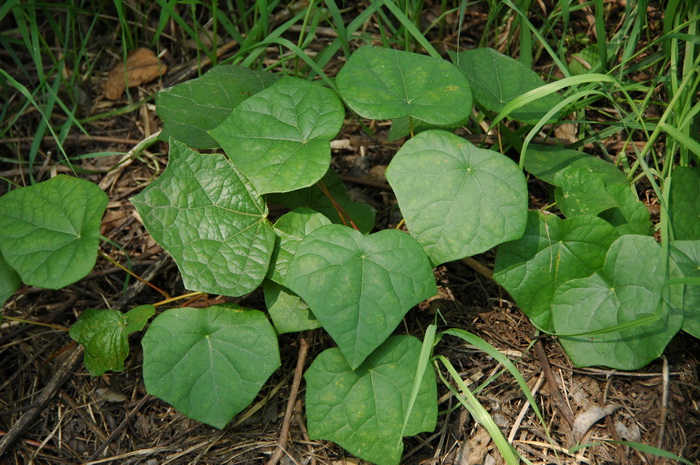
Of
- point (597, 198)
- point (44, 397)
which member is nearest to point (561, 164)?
point (597, 198)

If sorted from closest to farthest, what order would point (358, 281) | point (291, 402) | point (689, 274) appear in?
point (358, 281)
point (689, 274)
point (291, 402)

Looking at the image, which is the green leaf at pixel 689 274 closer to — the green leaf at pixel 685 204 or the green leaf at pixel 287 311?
the green leaf at pixel 685 204

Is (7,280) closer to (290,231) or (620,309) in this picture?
(290,231)

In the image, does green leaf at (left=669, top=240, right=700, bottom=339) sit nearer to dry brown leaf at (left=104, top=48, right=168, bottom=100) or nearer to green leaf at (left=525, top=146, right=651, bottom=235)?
green leaf at (left=525, top=146, right=651, bottom=235)

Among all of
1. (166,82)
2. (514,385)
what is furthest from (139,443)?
(166,82)

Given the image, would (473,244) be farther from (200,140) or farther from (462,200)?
(200,140)

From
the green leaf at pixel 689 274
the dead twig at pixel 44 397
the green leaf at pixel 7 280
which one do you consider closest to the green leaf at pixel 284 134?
the green leaf at pixel 7 280
